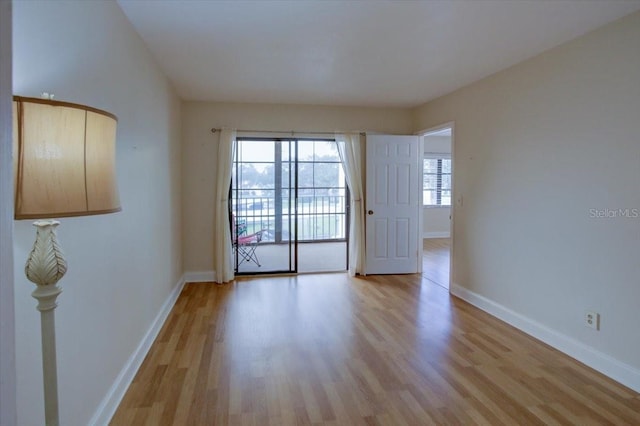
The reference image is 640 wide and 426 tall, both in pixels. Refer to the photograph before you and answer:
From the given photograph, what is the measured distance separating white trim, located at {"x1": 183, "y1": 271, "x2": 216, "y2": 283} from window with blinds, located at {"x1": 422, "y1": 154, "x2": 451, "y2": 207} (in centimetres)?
615

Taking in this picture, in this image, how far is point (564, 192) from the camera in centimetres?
292

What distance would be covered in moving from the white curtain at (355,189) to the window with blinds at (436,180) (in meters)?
4.51

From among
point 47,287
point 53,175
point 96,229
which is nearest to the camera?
Result: point 53,175

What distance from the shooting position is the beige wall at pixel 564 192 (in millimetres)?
2463

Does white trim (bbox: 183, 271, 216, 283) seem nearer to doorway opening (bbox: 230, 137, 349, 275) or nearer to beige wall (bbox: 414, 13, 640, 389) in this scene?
doorway opening (bbox: 230, 137, 349, 275)

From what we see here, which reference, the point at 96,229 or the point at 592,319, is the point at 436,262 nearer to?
the point at 592,319

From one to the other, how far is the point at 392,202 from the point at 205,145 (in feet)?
9.26

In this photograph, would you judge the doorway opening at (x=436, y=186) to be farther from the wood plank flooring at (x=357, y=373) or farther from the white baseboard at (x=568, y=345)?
the wood plank flooring at (x=357, y=373)

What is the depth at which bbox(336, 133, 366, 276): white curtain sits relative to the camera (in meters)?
5.21

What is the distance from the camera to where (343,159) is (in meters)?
5.23

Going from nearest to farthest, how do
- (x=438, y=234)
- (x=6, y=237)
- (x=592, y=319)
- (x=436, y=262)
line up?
(x=6, y=237)
(x=592, y=319)
(x=436, y=262)
(x=438, y=234)

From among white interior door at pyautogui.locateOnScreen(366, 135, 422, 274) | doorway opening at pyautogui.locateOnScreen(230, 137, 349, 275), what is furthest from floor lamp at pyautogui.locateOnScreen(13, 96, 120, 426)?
white interior door at pyautogui.locateOnScreen(366, 135, 422, 274)

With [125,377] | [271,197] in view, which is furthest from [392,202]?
[125,377]

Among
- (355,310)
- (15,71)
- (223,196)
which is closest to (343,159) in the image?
(223,196)
